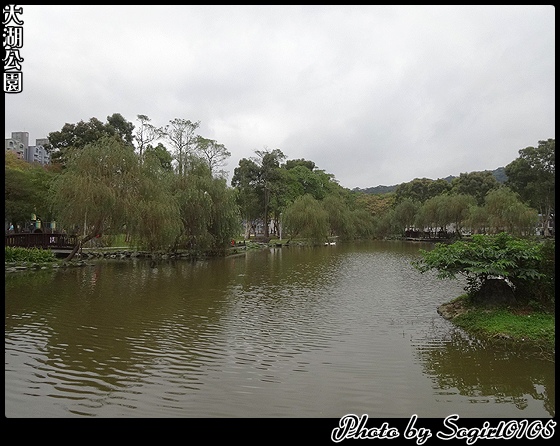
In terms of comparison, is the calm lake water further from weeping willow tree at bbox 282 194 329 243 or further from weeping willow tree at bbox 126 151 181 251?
weeping willow tree at bbox 282 194 329 243

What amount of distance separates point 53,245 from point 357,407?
71.4 feet

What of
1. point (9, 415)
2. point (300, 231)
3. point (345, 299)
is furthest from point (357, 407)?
point (300, 231)

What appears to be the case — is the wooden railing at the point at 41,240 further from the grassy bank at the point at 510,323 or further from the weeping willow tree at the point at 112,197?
the grassy bank at the point at 510,323

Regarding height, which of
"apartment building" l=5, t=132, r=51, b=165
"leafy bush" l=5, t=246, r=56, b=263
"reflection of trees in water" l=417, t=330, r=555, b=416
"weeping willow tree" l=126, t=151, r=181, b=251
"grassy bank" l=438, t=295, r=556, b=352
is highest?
"apartment building" l=5, t=132, r=51, b=165

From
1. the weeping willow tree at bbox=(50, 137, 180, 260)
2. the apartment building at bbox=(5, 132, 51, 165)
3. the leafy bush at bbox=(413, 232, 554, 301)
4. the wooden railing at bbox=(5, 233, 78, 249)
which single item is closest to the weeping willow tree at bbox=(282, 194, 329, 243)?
the weeping willow tree at bbox=(50, 137, 180, 260)

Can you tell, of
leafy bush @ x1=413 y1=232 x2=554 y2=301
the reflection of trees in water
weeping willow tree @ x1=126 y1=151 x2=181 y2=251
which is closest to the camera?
the reflection of trees in water

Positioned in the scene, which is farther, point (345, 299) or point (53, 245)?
point (53, 245)

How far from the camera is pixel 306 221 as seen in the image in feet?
128

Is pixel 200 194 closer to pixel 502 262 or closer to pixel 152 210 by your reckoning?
pixel 152 210

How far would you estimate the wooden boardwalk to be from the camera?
20.8m

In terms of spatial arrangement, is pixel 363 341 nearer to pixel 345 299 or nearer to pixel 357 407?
pixel 357 407

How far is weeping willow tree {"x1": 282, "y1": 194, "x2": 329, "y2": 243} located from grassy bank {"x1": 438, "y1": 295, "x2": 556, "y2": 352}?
98.8ft

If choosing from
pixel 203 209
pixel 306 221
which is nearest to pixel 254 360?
pixel 203 209
